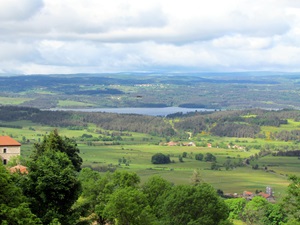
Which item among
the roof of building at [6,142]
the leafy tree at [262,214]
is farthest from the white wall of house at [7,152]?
the leafy tree at [262,214]

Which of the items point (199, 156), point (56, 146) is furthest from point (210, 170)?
point (56, 146)

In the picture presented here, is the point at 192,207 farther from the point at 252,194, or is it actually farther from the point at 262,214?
the point at 252,194

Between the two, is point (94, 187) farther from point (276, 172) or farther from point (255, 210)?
point (276, 172)

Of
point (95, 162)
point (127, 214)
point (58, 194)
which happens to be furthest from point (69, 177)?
point (95, 162)

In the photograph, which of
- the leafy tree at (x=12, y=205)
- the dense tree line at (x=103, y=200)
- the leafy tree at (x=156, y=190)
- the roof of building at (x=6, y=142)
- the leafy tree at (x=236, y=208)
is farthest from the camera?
the roof of building at (x=6, y=142)

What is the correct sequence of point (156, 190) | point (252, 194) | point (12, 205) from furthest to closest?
point (252, 194) < point (156, 190) < point (12, 205)

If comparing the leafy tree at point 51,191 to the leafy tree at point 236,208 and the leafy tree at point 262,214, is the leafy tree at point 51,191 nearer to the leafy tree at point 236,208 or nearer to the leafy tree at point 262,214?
the leafy tree at point 262,214
